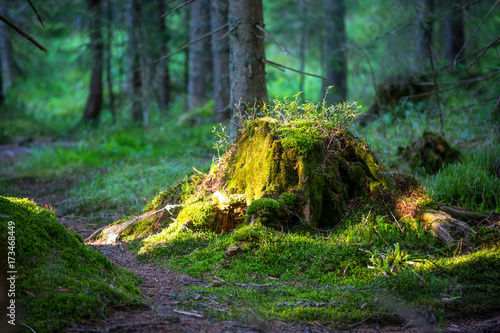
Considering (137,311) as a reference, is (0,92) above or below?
Result: above

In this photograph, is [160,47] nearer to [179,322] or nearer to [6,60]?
[6,60]

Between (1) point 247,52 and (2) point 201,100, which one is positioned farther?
(2) point 201,100

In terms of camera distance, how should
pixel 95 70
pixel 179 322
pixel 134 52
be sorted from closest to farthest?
pixel 179 322
pixel 134 52
pixel 95 70

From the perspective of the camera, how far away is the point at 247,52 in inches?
236

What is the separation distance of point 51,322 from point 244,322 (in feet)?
4.31

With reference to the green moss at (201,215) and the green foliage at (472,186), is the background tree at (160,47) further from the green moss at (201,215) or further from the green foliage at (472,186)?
the green foliage at (472,186)

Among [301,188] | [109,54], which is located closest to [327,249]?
[301,188]

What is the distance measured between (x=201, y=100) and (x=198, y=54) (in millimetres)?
1724

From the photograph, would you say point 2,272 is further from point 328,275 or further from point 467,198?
point 467,198

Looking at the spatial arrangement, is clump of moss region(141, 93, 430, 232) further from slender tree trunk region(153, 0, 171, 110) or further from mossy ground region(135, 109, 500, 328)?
slender tree trunk region(153, 0, 171, 110)

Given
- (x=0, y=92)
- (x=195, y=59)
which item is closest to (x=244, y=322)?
(x=195, y=59)

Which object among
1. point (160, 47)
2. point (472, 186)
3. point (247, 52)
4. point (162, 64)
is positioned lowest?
point (472, 186)

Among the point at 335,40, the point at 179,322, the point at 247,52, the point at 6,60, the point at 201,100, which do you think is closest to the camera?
the point at 179,322

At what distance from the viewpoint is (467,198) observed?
4.95 meters
